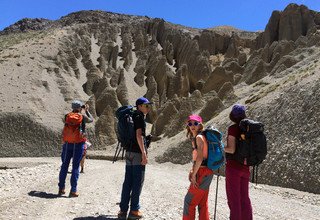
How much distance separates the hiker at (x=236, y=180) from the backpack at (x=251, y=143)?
0.15 meters

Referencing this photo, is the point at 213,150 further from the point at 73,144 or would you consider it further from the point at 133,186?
the point at 73,144

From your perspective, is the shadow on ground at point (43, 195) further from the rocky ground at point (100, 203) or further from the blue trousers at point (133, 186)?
the blue trousers at point (133, 186)

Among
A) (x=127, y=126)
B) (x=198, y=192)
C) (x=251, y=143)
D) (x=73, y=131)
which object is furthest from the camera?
(x=73, y=131)

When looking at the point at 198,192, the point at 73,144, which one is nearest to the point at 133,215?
the point at 198,192

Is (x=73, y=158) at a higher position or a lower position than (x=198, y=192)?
higher

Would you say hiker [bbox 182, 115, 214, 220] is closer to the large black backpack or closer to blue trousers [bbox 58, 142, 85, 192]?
the large black backpack

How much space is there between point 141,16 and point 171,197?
8974 cm

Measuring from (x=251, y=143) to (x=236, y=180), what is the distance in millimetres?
636

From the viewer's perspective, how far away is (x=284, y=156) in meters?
17.9

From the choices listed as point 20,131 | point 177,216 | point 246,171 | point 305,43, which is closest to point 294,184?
point 177,216

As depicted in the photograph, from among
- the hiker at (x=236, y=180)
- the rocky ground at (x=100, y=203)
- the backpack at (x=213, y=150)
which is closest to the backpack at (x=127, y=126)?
the rocky ground at (x=100, y=203)

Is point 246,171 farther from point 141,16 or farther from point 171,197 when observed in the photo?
point 141,16

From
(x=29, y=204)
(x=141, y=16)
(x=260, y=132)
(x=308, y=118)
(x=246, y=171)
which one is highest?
(x=141, y=16)

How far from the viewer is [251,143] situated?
20.0ft
